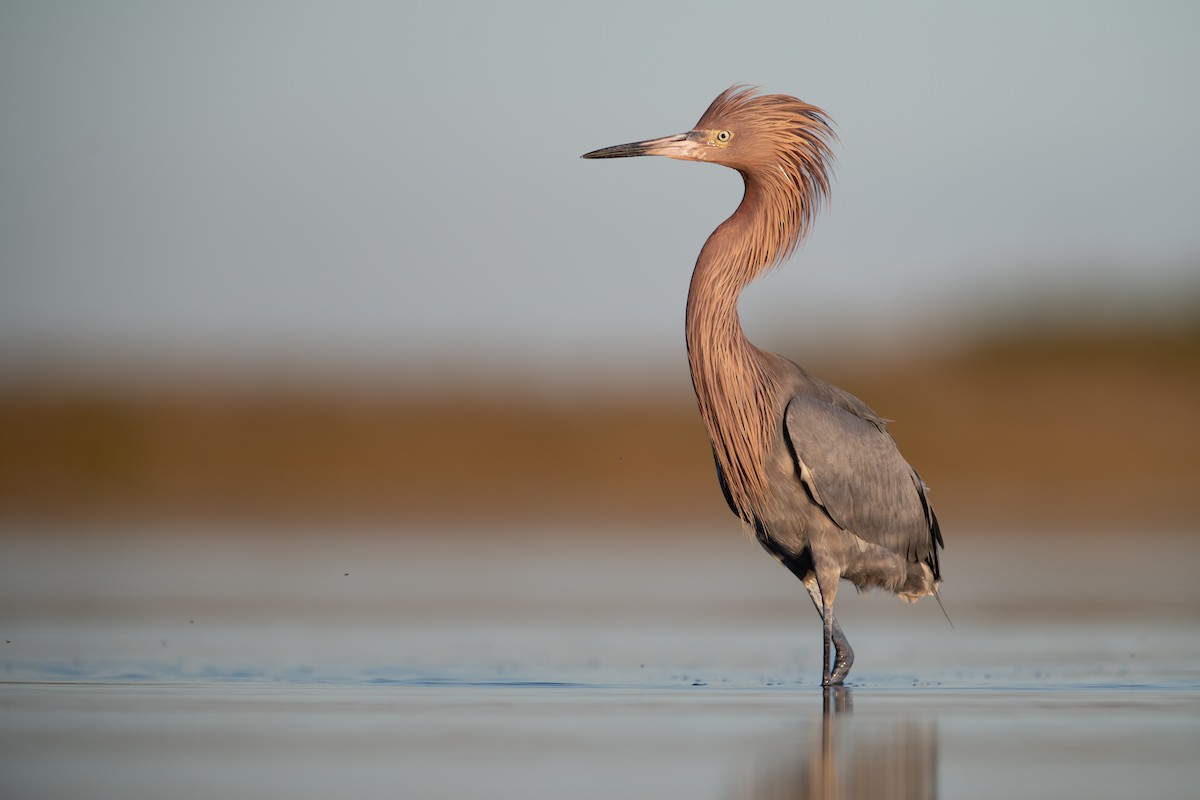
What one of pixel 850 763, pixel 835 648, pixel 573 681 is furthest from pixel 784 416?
pixel 850 763

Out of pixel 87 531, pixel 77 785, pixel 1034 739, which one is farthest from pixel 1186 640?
pixel 87 531

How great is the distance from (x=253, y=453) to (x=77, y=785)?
2848 cm

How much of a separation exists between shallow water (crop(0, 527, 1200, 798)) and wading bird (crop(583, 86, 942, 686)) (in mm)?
668

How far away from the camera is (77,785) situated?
6324 millimetres

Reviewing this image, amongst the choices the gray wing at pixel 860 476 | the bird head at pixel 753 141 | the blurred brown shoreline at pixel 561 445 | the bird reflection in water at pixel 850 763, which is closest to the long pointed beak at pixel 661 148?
the bird head at pixel 753 141

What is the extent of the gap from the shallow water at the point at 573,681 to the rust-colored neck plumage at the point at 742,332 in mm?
1269

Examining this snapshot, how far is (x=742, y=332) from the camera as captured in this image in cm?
1108

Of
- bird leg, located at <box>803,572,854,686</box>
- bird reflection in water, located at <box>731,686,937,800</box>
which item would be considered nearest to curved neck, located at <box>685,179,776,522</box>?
bird leg, located at <box>803,572,854,686</box>

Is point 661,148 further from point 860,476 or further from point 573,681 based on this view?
point 573,681

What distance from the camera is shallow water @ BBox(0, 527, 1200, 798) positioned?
6656 mm

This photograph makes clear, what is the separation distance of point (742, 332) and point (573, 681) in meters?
2.55

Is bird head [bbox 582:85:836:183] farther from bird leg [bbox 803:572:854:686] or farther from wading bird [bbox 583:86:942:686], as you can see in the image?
bird leg [bbox 803:572:854:686]

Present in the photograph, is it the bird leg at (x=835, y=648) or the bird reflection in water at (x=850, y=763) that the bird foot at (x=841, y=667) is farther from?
the bird reflection in water at (x=850, y=763)

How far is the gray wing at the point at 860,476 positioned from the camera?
35.2 feet
